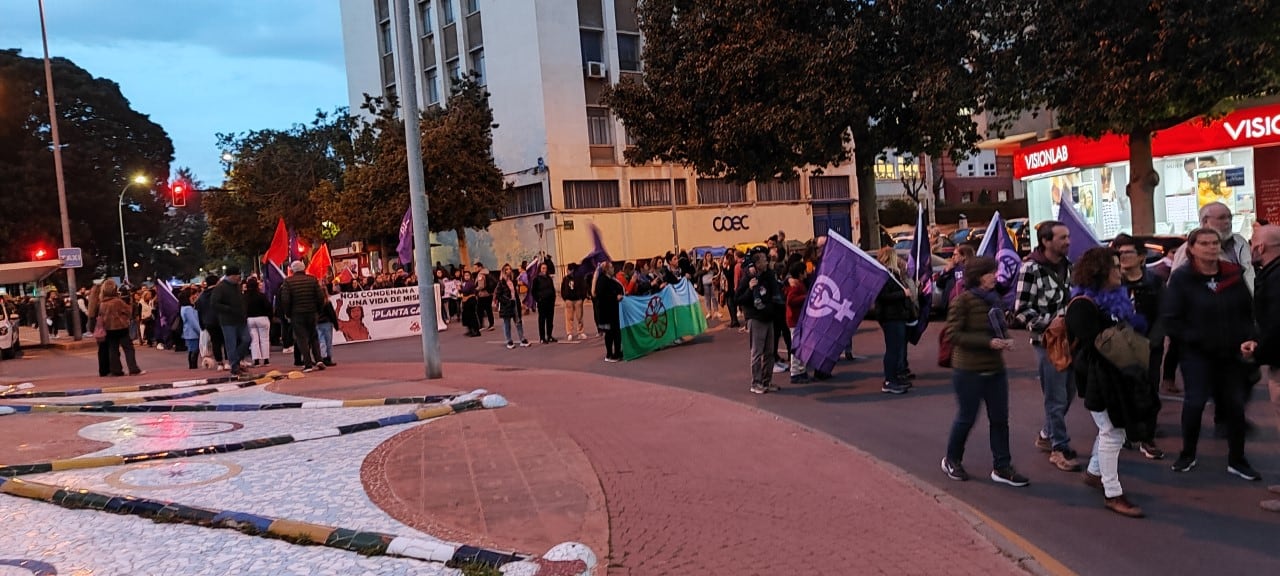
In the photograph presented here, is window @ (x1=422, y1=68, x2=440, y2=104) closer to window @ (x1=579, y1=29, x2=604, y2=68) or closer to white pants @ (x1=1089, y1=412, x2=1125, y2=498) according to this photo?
window @ (x1=579, y1=29, x2=604, y2=68)

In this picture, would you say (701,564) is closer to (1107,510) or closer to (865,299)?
(1107,510)

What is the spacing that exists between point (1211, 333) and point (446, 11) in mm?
42029

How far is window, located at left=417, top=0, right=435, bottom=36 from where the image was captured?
4419cm

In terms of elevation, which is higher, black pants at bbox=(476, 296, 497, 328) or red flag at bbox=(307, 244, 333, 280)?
red flag at bbox=(307, 244, 333, 280)

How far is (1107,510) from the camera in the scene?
17.7 feet

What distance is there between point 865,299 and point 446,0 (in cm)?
3809

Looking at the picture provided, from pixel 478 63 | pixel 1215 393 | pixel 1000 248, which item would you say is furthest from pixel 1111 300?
pixel 478 63

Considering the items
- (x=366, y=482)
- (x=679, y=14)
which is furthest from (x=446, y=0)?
(x=366, y=482)

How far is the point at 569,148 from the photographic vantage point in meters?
37.8

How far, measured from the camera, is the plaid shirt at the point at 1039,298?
632cm

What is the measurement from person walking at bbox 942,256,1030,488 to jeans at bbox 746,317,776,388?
3.94m

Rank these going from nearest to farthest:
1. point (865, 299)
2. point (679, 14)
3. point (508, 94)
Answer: point (865, 299)
point (679, 14)
point (508, 94)

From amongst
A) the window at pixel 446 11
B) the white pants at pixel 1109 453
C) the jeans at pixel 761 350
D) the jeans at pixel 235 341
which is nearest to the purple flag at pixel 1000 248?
the jeans at pixel 761 350

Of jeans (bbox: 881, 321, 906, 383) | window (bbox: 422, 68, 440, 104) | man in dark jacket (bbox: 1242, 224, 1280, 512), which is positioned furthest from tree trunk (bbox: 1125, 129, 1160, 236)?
window (bbox: 422, 68, 440, 104)
